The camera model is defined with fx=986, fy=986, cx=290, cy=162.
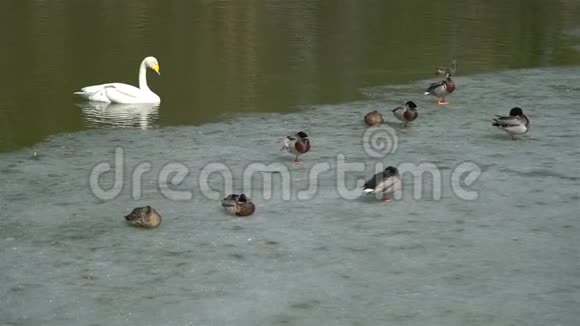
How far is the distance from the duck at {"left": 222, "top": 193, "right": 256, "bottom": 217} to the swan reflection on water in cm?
501

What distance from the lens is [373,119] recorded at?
15.3 metres

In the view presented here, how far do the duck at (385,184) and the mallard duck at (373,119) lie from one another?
11.9 feet

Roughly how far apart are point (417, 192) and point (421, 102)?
559 cm

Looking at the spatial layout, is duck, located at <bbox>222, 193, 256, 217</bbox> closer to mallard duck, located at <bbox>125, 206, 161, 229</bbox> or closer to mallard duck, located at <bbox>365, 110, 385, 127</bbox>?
mallard duck, located at <bbox>125, 206, 161, 229</bbox>

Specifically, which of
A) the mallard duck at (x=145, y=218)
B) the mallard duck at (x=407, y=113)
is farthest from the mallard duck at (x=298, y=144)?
the mallard duck at (x=145, y=218)

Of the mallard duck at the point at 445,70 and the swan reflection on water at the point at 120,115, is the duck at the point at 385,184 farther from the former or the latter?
the mallard duck at the point at 445,70

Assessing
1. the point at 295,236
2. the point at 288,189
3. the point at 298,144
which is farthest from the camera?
the point at 298,144

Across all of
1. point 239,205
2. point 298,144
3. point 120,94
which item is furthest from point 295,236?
point 120,94

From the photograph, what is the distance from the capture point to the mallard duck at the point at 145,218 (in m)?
10.8

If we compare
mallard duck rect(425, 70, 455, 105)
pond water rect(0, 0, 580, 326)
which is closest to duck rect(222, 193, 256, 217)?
pond water rect(0, 0, 580, 326)

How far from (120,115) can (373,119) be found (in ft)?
14.8

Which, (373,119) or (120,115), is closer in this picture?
(373,119)

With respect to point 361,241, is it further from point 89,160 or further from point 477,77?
point 477,77

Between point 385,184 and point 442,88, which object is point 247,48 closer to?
point 442,88
